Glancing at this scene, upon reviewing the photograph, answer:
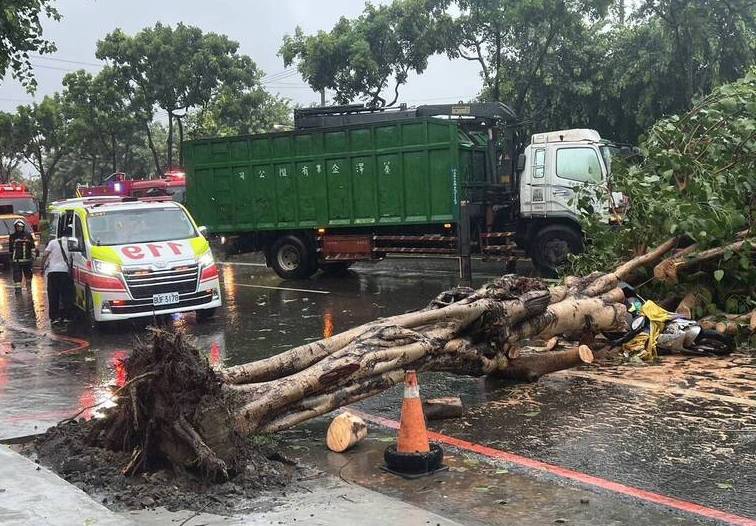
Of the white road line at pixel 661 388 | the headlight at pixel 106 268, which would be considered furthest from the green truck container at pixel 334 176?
the white road line at pixel 661 388

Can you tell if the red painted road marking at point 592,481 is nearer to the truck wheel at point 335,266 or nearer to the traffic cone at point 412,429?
the traffic cone at point 412,429

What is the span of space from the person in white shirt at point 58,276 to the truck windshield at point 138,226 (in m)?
0.78

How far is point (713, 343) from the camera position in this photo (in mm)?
8297

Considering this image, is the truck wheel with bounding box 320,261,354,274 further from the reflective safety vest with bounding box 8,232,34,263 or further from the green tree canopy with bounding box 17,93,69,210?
the green tree canopy with bounding box 17,93,69,210

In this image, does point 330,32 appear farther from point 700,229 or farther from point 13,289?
point 700,229

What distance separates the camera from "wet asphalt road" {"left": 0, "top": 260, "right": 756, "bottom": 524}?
5148mm

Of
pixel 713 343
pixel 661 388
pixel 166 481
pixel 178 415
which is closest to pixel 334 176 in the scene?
pixel 713 343

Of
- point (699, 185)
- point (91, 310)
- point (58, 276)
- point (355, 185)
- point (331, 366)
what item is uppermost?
point (355, 185)

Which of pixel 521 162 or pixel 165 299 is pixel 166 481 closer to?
pixel 165 299

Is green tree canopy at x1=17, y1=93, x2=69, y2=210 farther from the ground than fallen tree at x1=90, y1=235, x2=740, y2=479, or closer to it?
farther from the ground

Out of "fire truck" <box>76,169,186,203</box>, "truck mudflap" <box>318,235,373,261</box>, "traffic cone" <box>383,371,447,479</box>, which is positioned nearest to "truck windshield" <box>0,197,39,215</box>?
"fire truck" <box>76,169,186,203</box>

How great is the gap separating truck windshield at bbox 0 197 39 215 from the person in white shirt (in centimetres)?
1979

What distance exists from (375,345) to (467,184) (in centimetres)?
986

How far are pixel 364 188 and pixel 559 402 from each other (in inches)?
403
